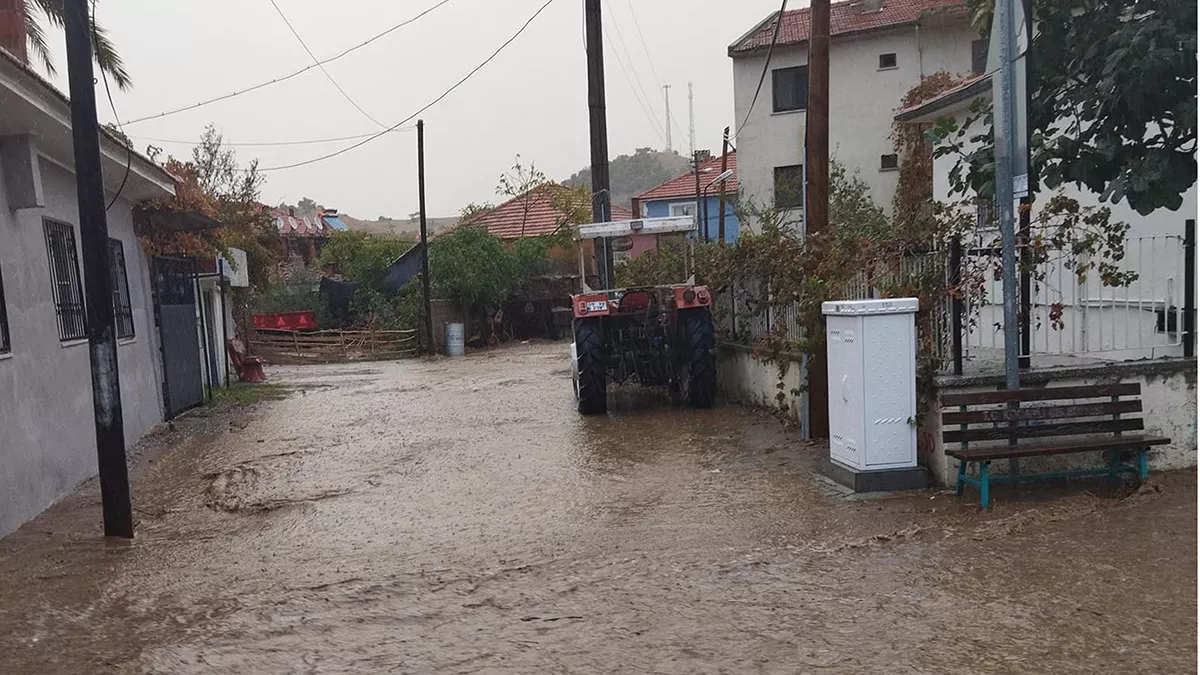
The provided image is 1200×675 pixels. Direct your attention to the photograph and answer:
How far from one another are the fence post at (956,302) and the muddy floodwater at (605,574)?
969 millimetres

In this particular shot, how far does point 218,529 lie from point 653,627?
4.00m

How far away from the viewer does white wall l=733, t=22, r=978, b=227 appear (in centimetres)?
2630

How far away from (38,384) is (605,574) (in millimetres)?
5218

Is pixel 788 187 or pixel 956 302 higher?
pixel 788 187

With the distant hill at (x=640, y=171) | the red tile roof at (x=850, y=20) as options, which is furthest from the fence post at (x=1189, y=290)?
the distant hill at (x=640, y=171)

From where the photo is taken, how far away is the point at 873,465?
667 cm

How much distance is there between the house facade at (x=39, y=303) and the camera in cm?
688

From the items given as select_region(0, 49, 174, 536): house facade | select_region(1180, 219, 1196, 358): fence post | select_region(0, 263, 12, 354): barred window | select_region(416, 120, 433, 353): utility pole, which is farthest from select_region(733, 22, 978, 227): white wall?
select_region(0, 263, 12, 354): barred window

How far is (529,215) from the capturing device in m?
39.5

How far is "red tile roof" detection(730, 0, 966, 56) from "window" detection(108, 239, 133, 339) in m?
20.2

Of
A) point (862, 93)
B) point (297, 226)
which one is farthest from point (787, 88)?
point (297, 226)

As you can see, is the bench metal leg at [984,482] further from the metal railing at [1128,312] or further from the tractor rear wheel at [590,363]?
the tractor rear wheel at [590,363]

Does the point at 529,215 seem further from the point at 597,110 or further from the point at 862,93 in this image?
the point at 597,110

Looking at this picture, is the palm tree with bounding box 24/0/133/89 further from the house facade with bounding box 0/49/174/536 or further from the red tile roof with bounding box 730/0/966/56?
the red tile roof with bounding box 730/0/966/56
